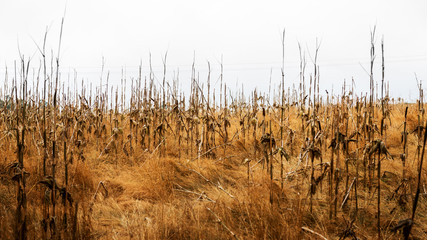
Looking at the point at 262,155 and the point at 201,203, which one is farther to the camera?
the point at 262,155

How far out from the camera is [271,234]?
1.58 m

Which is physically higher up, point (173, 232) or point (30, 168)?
point (30, 168)

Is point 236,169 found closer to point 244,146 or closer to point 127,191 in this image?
point 244,146

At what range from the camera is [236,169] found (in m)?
3.32

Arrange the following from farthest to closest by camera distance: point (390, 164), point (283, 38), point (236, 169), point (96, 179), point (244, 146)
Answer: point (244, 146) < point (236, 169) < point (390, 164) < point (96, 179) < point (283, 38)

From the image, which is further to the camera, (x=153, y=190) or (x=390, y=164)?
(x=390, y=164)

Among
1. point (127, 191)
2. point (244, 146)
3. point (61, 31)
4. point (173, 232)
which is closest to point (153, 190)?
point (127, 191)

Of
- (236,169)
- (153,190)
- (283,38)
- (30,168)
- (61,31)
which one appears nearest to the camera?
(61,31)

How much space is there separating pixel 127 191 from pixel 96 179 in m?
0.51

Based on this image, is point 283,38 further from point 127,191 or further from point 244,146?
point 244,146

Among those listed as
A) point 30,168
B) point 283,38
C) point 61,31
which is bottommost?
point 30,168

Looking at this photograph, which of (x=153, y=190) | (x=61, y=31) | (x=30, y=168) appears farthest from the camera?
(x=30, y=168)

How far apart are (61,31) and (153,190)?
1.55 metres

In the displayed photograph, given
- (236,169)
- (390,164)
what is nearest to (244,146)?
(236,169)
